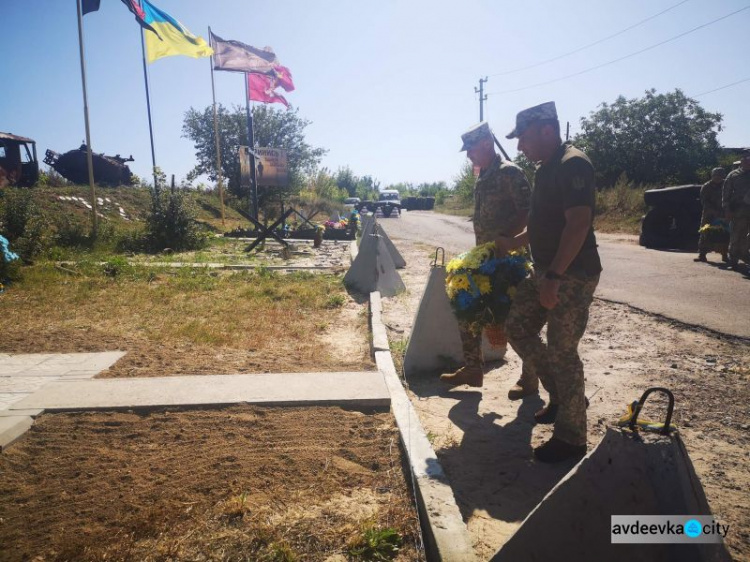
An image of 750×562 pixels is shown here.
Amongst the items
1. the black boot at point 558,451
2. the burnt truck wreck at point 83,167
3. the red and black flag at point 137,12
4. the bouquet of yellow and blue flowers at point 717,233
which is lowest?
the black boot at point 558,451

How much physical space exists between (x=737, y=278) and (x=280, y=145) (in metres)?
32.9

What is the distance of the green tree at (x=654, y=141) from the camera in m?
28.9

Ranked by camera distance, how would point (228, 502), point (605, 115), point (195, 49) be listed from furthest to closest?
point (605, 115), point (195, 49), point (228, 502)

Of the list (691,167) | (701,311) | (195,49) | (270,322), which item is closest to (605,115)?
(691,167)

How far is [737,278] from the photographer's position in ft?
26.1

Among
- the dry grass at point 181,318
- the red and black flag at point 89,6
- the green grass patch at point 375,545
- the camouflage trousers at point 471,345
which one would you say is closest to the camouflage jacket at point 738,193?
the dry grass at point 181,318

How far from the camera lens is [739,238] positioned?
8961 millimetres

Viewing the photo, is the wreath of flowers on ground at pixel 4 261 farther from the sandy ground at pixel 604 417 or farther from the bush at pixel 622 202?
the bush at pixel 622 202

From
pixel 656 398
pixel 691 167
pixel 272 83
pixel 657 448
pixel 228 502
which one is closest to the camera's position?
pixel 657 448

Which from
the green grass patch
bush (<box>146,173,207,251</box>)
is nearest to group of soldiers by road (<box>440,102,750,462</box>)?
the green grass patch

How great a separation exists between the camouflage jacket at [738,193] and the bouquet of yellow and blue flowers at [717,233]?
0.71m

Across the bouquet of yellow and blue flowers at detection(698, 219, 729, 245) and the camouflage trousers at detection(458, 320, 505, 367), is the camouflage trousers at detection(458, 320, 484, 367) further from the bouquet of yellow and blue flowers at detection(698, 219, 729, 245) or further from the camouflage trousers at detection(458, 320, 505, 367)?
the bouquet of yellow and blue flowers at detection(698, 219, 729, 245)

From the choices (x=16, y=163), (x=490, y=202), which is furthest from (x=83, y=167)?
(x=490, y=202)

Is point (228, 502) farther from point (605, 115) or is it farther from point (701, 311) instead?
point (605, 115)
